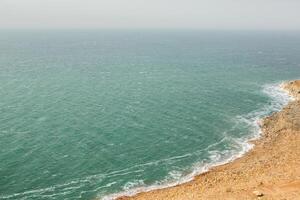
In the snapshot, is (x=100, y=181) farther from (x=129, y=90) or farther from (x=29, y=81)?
(x=29, y=81)

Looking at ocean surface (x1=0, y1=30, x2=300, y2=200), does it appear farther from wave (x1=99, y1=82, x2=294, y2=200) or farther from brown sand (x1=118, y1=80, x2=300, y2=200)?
brown sand (x1=118, y1=80, x2=300, y2=200)

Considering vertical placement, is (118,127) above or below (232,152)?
above

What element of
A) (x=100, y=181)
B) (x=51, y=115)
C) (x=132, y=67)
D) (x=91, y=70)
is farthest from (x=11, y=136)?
(x=132, y=67)

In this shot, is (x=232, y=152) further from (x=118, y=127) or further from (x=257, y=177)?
(x=118, y=127)

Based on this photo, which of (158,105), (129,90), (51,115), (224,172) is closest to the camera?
(224,172)

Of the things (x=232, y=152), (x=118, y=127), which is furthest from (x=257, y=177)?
(x=118, y=127)

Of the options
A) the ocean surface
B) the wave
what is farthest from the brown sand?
the ocean surface

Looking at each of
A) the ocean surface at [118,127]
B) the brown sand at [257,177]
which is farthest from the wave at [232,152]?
the brown sand at [257,177]
